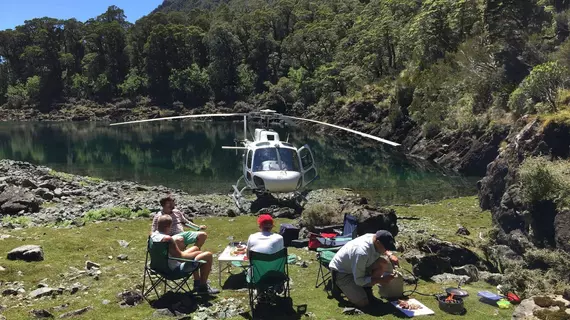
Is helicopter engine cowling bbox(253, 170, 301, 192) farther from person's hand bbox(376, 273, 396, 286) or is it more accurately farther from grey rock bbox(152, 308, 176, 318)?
grey rock bbox(152, 308, 176, 318)

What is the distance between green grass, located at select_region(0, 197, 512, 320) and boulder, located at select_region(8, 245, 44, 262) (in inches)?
6.8

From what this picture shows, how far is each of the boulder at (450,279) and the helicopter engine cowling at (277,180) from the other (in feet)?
30.0

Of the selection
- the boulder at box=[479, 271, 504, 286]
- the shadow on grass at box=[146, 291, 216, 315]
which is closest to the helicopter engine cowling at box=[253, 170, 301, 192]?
the boulder at box=[479, 271, 504, 286]

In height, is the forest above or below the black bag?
above

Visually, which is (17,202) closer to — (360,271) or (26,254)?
(26,254)

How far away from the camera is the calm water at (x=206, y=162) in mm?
29428

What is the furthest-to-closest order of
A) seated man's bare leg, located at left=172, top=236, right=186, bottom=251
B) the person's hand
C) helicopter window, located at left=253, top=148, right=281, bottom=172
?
helicopter window, located at left=253, top=148, right=281, bottom=172 < seated man's bare leg, located at left=172, top=236, right=186, bottom=251 < the person's hand

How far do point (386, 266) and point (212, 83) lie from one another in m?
Result: 112

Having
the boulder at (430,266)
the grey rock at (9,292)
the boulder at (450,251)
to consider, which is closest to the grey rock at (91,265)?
the grey rock at (9,292)

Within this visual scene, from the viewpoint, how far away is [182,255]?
7906 mm

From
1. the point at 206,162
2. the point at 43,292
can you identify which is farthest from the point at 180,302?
the point at 206,162

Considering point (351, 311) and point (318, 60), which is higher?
point (318, 60)

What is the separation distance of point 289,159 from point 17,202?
35.4 feet

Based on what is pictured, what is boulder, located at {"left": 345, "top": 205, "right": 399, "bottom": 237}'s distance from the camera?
540 inches
